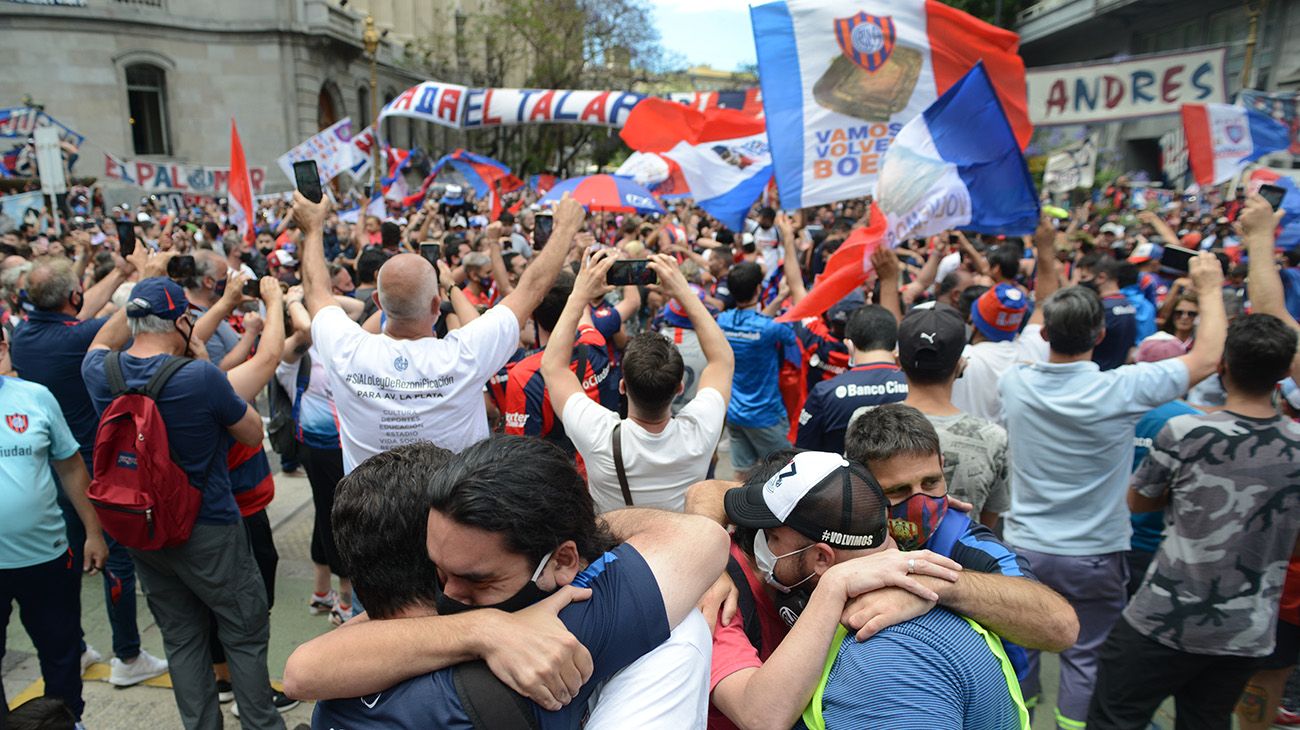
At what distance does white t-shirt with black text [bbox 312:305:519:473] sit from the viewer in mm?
3123

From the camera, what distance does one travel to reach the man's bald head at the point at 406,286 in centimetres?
307

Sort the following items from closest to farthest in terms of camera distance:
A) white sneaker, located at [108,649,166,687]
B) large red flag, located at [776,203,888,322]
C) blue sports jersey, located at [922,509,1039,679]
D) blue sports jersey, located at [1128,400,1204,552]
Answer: blue sports jersey, located at [922,509,1039,679] < blue sports jersey, located at [1128,400,1204,552] < white sneaker, located at [108,649,166,687] < large red flag, located at [776,203,888,322]

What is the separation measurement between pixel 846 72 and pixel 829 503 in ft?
15.3

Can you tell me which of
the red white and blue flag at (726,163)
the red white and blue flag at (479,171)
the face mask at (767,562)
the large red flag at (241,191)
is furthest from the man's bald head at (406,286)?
the red white and blue flag at (479,171)

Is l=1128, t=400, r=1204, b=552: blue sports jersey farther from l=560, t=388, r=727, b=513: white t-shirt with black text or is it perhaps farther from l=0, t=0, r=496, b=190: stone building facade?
l=0, t=0, r=496, b=190: stone building facade

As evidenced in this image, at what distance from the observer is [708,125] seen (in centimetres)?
954

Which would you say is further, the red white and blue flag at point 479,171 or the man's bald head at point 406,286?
the red white and blue flag at point 479,171

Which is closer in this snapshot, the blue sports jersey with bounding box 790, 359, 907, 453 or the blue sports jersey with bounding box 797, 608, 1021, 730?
the blue sports jersey with bounding box 797, 608, 1021, 730

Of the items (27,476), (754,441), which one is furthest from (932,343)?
(27,476)

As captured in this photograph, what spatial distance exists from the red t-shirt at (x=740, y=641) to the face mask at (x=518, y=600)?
0.43 metres

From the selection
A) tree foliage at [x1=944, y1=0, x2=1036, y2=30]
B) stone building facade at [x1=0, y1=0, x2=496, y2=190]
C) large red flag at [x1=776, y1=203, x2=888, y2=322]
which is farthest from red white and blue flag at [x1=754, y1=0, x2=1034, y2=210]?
tree foliage at [x1=944, y1=0, x2=1036, y2=30]

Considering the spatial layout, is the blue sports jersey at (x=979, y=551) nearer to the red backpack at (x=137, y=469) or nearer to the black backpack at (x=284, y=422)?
the red backpack at (x=137, y=469)

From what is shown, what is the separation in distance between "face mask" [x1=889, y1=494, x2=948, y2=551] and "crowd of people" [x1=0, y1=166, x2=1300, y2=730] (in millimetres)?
15

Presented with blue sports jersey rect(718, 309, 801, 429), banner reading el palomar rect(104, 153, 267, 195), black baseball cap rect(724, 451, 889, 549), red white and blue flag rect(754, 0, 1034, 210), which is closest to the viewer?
black baseball cap rect(724, 451, 889, 549)
